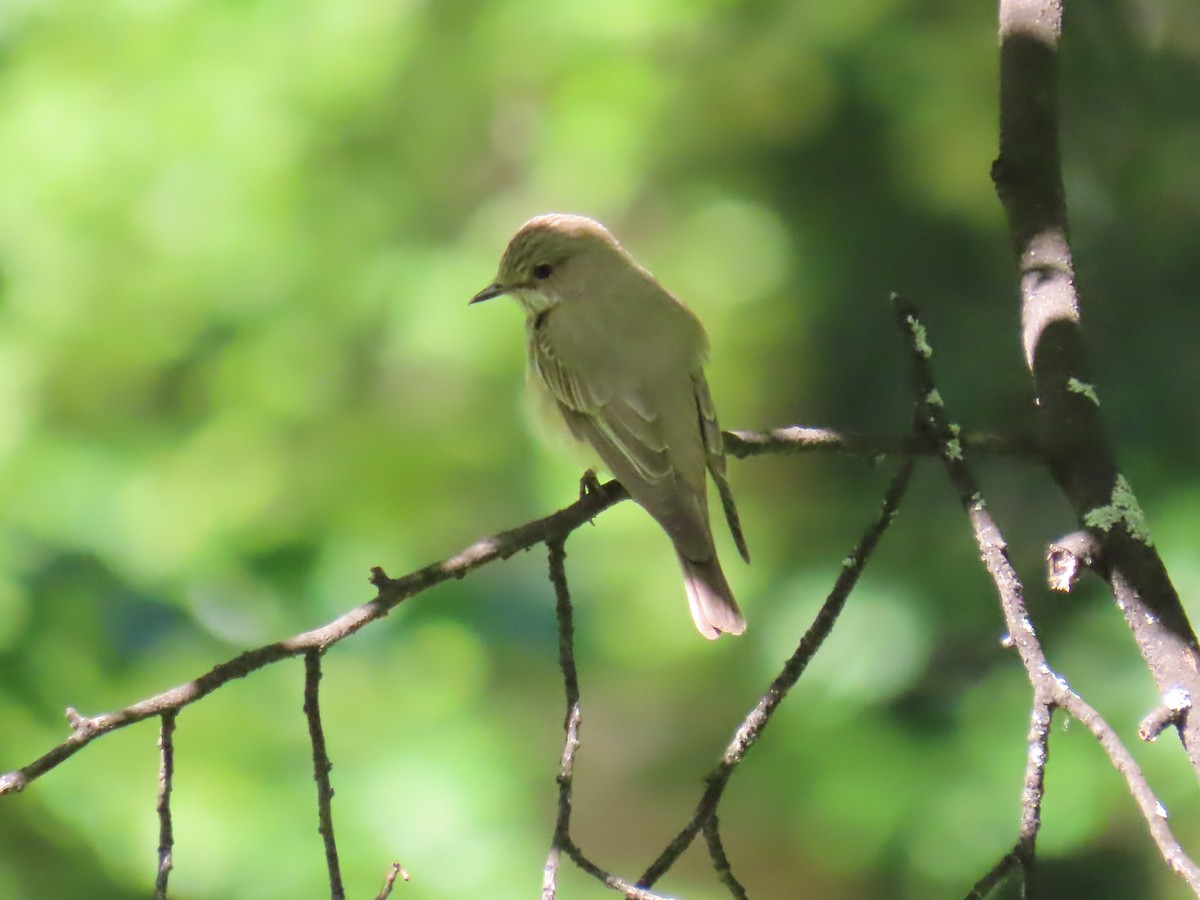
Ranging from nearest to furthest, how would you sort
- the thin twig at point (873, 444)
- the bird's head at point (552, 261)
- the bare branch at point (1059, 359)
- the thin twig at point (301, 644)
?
1. the thin twig at point (301, 644)
2. the bare branch at point (1059, 359)
3. the thin twig at point (873, 444)
4. the bird's head at point (552, 261)

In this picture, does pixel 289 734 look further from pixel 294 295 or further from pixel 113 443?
pixel 294 295

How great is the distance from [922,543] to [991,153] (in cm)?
150

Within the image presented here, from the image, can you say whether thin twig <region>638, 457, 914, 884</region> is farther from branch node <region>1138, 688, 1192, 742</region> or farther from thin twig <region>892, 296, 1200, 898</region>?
branch node <region>1138, 688, 1192, 742</region>

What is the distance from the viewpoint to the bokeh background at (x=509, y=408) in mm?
3654

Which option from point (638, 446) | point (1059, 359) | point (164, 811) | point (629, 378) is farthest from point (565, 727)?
point (629, 378)

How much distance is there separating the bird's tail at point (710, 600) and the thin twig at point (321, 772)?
1.10 m

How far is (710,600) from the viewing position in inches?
109

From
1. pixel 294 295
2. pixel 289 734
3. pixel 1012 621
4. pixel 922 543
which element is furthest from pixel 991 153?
pixel 1012 621

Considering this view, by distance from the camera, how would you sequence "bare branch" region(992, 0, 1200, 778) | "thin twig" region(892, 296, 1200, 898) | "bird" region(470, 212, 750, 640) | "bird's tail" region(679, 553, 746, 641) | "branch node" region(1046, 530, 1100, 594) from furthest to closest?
"bird" region(470, 212, 750, 640) → "bird's tail" region(679, 553, 746, 641) → "bare branch" region(992, 0, 1200, 778) → "branch node" region(1046, 530, 1100, 594) → "thin twig" region(892, 296, 1200, 898)

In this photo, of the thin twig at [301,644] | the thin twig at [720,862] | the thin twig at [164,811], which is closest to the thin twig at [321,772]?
the thin twig at [301,644]

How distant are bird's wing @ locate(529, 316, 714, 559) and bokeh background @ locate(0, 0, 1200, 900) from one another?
3.11 ft

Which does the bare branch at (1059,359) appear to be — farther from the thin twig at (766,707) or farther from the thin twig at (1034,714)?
the thin twig at (766,707)

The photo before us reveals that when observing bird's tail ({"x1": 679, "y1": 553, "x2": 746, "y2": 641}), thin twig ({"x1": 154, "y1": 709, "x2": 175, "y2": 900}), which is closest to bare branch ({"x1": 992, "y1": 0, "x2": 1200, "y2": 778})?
bird's tail ({"x1": 679, "y1": 553, "x2": 746, "y2": 641})

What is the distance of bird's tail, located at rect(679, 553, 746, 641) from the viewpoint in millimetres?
2695
